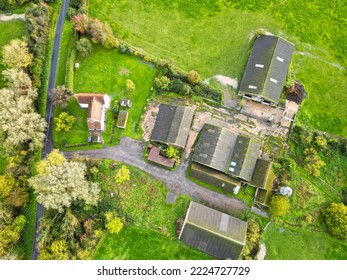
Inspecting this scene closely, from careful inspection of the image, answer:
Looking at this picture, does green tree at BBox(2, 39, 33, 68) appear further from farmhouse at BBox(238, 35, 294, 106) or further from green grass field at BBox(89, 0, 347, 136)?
farmhouse at BBox(238, 35, 294, 106)

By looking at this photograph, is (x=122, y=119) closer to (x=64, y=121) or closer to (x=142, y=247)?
(x=64, y=121)

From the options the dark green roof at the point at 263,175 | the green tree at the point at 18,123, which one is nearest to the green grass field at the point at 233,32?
the dark green roof at the point at 263,175

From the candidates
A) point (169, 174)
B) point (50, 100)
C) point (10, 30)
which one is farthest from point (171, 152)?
point (10, 30)

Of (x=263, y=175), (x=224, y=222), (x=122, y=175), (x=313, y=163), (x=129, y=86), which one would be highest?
(x=129, y=86)

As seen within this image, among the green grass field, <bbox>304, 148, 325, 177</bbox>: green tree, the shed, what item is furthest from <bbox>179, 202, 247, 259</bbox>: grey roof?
the green grass field

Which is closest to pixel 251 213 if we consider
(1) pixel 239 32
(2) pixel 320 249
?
(2) pixel 320 249

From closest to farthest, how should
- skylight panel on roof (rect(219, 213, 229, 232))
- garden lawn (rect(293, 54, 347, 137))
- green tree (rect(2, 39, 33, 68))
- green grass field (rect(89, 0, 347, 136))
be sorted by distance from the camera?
skylight panel on roof (rect(219, 213, 229, 232))
green tree (rect(2, 39, 33, 68))
garden lawn (rect(293, 54, 347, 137))
green grass field (rect(89, 0, 347, 136))
